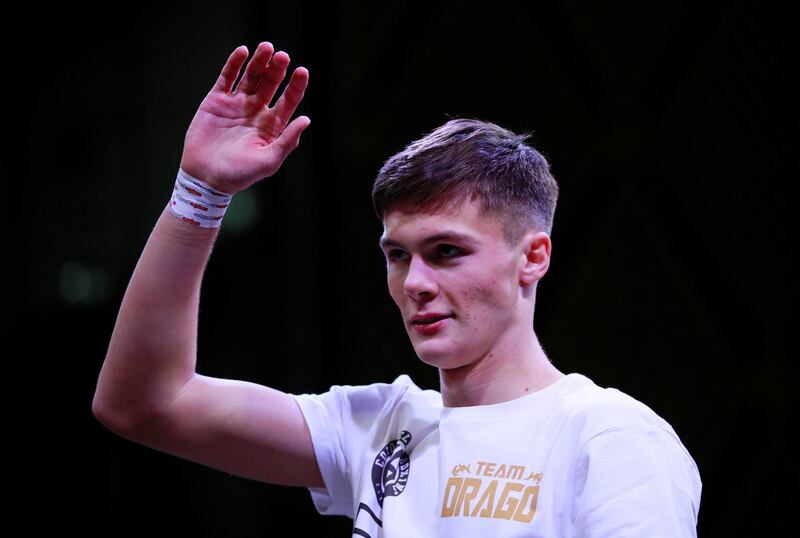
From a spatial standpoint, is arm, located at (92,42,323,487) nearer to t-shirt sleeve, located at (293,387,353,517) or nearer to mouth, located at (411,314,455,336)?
t-shirt sleeve, located at (293,387,353,517)

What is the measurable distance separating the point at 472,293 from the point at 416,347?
0.10m

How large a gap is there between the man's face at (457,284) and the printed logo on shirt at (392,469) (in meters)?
0.14

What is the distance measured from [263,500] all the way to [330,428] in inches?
23.8

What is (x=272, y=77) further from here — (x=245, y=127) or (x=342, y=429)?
(x=342, y=429)

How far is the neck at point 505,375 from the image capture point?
3.84 ft

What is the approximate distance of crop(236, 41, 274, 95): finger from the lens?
3.83ft

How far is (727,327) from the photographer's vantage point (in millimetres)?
1669

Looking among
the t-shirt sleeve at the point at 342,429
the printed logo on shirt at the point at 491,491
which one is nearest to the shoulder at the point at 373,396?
the t-shirt sleeve at the point at 342,429

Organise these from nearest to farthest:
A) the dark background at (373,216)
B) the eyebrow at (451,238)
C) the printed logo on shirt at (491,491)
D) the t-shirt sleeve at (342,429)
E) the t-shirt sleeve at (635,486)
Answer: the t-shirt sleeve at (635,486) < the printed logo on shirt at (491,491) < the eyebrow at (451,238) < the t-shirt sleeve at (342,429) < the dark background at (373,216)

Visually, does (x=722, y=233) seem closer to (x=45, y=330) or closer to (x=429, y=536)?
(x=429, y=536)

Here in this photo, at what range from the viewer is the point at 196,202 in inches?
46.8

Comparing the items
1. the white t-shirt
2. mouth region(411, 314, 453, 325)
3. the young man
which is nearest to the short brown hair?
the young man

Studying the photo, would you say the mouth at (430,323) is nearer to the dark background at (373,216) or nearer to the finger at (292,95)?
the finger at (292,95)

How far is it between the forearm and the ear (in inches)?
16.8
